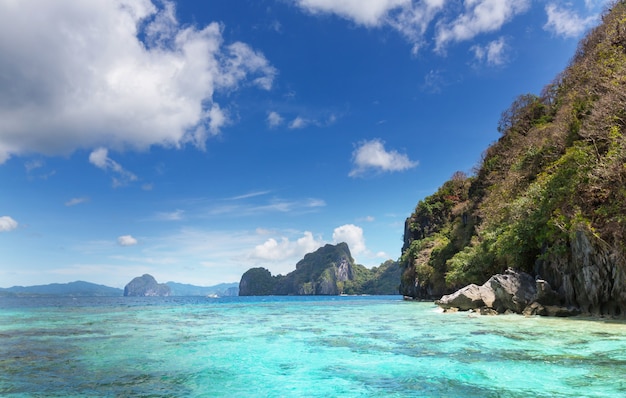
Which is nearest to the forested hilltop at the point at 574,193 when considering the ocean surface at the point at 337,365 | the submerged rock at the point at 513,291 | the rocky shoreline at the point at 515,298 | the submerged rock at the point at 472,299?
the rocky shoreline at the point at 515,298

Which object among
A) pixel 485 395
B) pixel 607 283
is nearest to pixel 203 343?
pixel 485 395

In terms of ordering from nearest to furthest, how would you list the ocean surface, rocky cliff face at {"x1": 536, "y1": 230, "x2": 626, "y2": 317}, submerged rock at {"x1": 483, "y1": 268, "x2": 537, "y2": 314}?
the ocean surface → rocky cliff face at {"x1": 536, "y1": 230, "x2": 626, "y2": 317} → submerged rock at {"x1": 483, "y1": 268, "x2": 537, "y2": 314}

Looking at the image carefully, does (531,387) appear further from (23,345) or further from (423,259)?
(423,259)

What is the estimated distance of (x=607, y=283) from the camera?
18.0 m

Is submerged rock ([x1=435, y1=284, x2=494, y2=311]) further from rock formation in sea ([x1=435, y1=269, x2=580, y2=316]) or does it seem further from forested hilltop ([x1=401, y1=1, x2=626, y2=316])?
forested hilltop ([x1=401, y1=1, x2=626, y2=316])

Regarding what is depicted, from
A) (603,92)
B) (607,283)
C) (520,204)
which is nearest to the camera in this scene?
(607,283)

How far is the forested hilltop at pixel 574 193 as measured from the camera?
16906mm

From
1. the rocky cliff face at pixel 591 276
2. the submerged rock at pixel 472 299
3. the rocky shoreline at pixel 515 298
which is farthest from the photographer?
the submerged rock at pixel 472 299

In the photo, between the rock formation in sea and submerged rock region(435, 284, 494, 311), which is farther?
Answer: submerged rock region(435, 284, 494, 311)

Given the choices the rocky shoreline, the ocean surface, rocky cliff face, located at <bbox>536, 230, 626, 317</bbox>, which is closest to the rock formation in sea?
the rocky shoreline

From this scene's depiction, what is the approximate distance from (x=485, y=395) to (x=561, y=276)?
1893 centimetres

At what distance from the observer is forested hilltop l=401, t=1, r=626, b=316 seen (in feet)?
55.5

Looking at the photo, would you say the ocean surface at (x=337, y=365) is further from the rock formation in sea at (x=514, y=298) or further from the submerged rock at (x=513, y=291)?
the submerged rock at (x=513, y=291)

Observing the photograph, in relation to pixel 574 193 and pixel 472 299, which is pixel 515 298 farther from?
pixel 574 193
